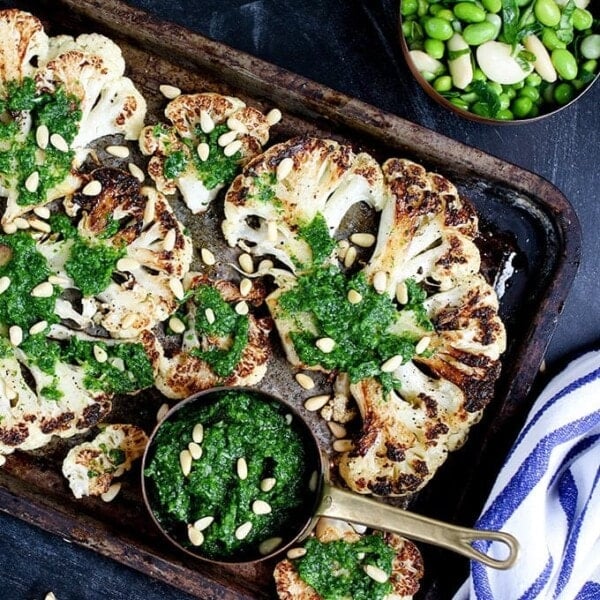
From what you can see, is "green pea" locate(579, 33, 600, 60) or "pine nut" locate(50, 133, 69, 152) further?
"green pea" locate(579, 33, 600, 60)

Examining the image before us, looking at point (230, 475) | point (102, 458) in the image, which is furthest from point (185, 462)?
point (102, 458)

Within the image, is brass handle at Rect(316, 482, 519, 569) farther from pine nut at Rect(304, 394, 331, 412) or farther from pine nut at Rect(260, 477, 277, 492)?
pine nut at Rect(304, 394, 331, 412)

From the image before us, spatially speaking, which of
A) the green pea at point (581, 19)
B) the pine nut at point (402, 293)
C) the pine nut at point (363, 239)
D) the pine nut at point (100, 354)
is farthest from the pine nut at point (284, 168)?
the green pea at point (581, 19)

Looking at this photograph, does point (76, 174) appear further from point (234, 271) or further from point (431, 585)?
point (431, 585)

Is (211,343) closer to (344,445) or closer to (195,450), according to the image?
(195,450)

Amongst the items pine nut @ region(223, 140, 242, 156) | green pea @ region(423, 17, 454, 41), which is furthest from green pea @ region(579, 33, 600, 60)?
pine nut @ region(223, 140, 242, 156)

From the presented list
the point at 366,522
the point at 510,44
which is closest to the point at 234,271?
the point at 366,522

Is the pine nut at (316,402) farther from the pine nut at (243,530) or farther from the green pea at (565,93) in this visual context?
the green pea at (565,93)
